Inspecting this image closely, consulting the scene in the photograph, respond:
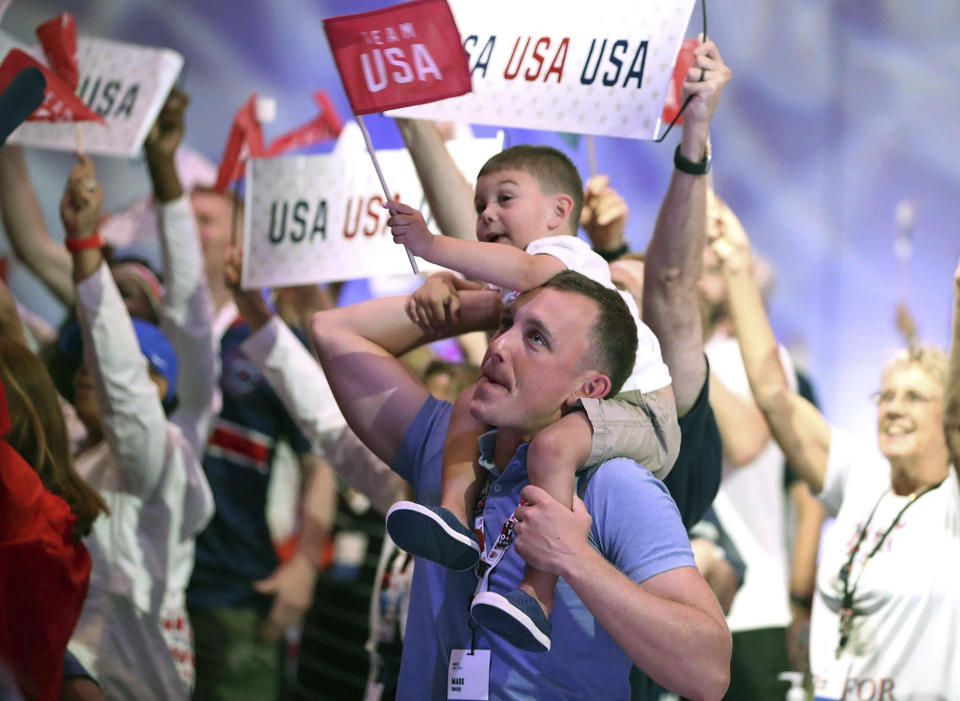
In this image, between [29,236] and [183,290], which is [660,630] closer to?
[183,290]

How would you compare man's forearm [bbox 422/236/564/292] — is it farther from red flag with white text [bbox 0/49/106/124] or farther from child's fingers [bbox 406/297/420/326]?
red flag with white text [bbox 0/49/106/124]

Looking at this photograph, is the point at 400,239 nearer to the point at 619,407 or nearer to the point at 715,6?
the point at 619,407

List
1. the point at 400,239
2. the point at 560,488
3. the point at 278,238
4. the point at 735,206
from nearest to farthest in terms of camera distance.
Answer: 1. the point at 560,488
2. the point at 400,239
3. the point at 278,238
4. the point at 735,206

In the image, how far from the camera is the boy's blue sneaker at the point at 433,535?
1755mm

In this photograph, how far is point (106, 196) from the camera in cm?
503

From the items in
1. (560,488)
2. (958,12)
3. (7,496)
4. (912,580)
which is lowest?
(912,580)

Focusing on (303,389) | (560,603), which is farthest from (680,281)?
(303,389)

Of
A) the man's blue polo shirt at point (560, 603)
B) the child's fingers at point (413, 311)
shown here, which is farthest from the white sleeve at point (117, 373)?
the man's blue polo shirt at point (560, 603)

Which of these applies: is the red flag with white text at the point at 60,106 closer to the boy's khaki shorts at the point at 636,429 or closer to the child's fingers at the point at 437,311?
the child's fingers at the point at 437,311

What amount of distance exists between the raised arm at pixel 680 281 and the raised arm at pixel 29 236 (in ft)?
10.1

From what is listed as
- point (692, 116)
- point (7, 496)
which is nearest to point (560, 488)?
point (692, 116)

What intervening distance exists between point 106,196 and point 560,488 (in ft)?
12.7

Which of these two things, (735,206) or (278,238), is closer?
(278,238)

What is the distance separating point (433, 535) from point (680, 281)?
3.17 feet
